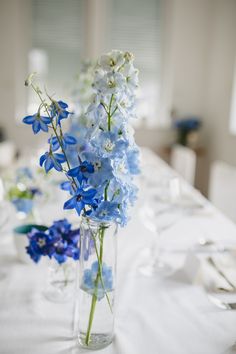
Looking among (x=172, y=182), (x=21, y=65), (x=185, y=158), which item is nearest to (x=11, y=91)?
(x=21, y=65)

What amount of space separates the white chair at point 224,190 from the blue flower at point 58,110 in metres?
1.59

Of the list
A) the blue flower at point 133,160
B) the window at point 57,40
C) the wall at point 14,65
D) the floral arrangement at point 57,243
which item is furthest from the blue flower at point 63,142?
the window at point 57,40

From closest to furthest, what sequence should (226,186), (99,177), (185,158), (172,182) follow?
(99,177) → (172,182) → (226,186) → (185,158)

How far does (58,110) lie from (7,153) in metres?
3.64

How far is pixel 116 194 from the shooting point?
2.04 ft

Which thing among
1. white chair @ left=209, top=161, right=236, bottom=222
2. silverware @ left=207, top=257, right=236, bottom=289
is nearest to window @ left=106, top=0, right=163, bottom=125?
white chair @ left=209, top=161, right=236, bottom=222

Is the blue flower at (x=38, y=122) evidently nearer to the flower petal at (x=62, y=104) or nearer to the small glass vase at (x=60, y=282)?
the flower petal at (x=62, y=104)

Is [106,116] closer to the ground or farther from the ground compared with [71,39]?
closer to the ground

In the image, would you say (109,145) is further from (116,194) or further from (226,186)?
(226,186)

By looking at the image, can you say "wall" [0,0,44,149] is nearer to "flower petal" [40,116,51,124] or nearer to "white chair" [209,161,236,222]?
"white chair" [209,161,236,222]

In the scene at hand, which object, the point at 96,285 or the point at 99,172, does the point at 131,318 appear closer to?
the point at 96,285

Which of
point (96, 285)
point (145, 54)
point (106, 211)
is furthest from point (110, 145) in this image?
point (145, 54)

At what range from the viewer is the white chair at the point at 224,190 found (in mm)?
2023

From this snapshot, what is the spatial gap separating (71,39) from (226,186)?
10.3ft
